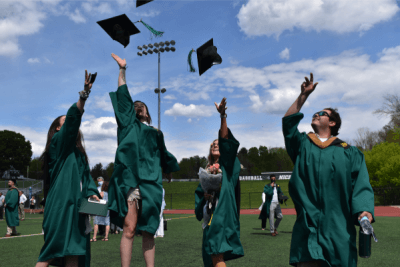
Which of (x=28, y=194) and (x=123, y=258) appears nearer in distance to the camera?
(x=123, y=258)

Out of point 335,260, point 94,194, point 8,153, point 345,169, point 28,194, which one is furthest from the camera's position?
point 8,153

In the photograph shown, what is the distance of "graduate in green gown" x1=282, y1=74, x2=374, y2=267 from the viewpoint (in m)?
2.82

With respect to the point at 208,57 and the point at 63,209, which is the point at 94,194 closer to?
the point at 63,209

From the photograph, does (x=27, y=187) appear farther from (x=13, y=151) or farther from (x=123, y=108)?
(x=13, y=151)

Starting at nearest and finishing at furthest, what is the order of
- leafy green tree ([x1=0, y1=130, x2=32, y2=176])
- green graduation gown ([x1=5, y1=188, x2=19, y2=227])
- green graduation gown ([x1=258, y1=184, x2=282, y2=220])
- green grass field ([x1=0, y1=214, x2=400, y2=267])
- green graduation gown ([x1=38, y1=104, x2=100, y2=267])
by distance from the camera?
green graduation gown ([x1=38, y1=104, x2=100, y2=267])
green grass field ([x1=0, y1=214, x2=400, y2=267])
green graduation gown ([x1=258, y1=184, x2=282, y2=220])
green graduation gown ([x1=5, y1=188, x2=19, y2=227])
leafy green tree ([x1=0, y1=130, x2=32, y2=176])

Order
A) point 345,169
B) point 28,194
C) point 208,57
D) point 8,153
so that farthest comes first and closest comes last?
point 8,153 → point 28,194 → point 208,57 → point 345,169

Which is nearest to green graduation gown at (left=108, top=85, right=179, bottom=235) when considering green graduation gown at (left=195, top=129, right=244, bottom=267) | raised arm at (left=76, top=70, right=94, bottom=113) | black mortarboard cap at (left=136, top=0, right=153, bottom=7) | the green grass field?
raised arm at (left=76, top=70, right=94, bottom=113)

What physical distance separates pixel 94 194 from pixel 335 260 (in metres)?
2.36

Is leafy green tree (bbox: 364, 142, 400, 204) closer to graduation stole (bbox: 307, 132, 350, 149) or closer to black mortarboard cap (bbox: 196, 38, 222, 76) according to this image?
black mortarboard cap (bbox: 196, 38, 222, 76)

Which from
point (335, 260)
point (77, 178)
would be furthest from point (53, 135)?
point (335, 260)

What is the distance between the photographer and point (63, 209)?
3250mm

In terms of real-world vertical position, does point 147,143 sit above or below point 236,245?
above

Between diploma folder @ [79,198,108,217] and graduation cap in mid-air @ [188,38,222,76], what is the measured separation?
2373 millimetres

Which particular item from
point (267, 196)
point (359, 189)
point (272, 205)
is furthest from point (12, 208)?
point (359, 189)
